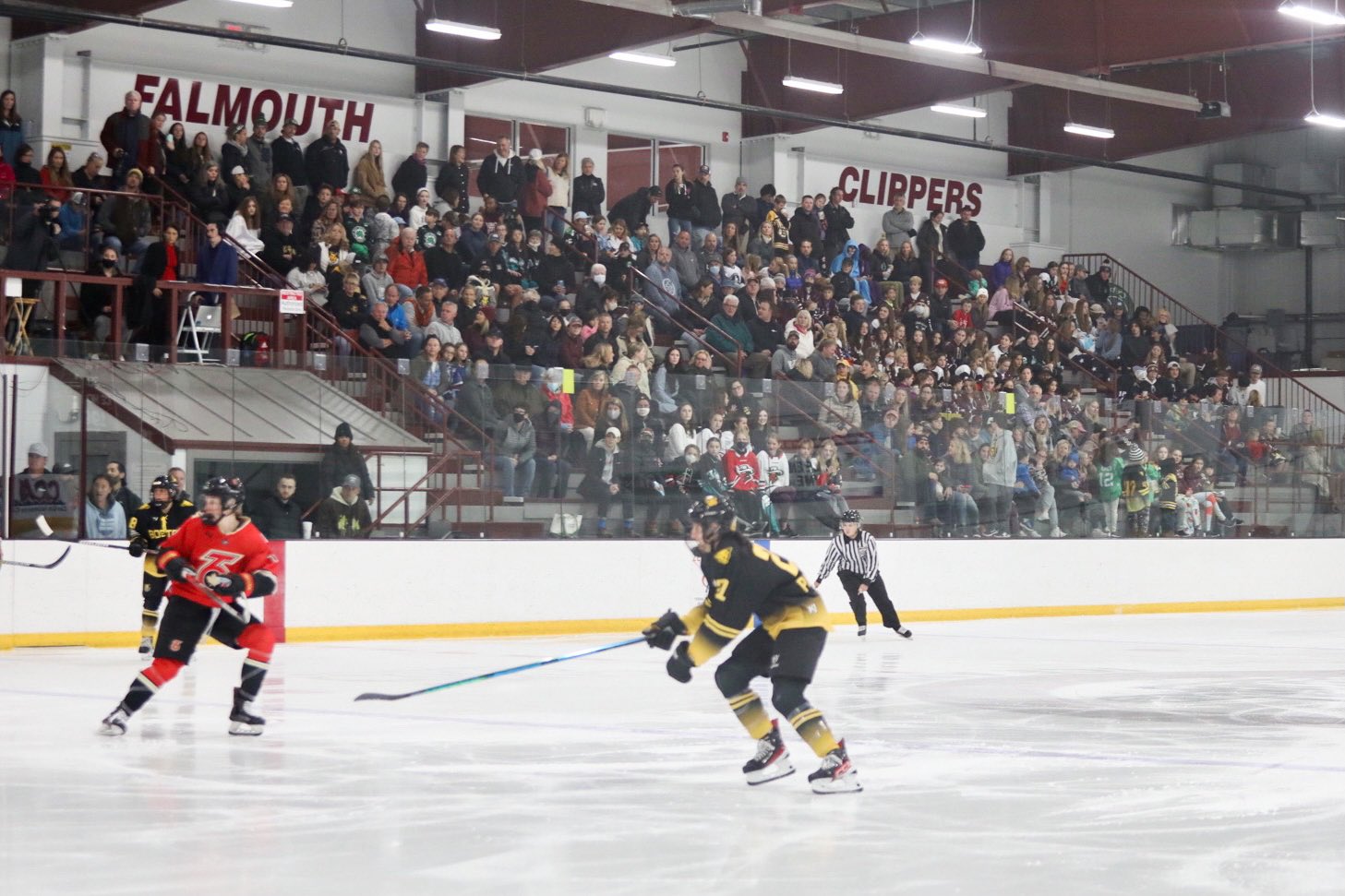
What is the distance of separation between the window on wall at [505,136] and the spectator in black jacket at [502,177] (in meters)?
1.37

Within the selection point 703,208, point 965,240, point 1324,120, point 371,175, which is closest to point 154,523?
point 371,175

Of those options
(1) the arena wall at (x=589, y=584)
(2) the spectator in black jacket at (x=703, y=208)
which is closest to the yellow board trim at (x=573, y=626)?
(1) the arena wall at (x=589, y=584)

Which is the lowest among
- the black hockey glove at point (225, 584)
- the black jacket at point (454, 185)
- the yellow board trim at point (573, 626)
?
the yellow board trim at point (573, 626)

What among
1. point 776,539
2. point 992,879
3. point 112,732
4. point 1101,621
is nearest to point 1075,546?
point 1101,621

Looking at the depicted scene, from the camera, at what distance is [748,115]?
26.8 m

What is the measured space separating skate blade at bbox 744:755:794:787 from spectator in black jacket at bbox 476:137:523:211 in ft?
49.8

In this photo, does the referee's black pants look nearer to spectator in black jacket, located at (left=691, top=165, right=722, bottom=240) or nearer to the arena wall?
the arena wall

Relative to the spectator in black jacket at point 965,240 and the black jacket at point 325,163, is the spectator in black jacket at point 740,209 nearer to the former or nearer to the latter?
the spectator in black jacket at point 965,240

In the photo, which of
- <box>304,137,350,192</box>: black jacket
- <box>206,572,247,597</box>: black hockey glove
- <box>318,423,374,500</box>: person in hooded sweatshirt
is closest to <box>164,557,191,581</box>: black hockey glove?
<box>206,572,247,597</box>: black hockey glove

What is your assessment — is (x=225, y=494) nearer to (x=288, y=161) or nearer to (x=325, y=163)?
(x=288, y=161)

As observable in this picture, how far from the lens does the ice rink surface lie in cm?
546

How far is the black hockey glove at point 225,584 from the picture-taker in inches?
342

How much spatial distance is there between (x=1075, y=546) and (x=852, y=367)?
10.8 feet

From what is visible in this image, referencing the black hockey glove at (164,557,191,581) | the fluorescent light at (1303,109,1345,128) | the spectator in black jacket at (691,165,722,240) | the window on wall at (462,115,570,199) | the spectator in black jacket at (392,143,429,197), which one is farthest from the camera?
the window on wall at (462,115,570,199)
